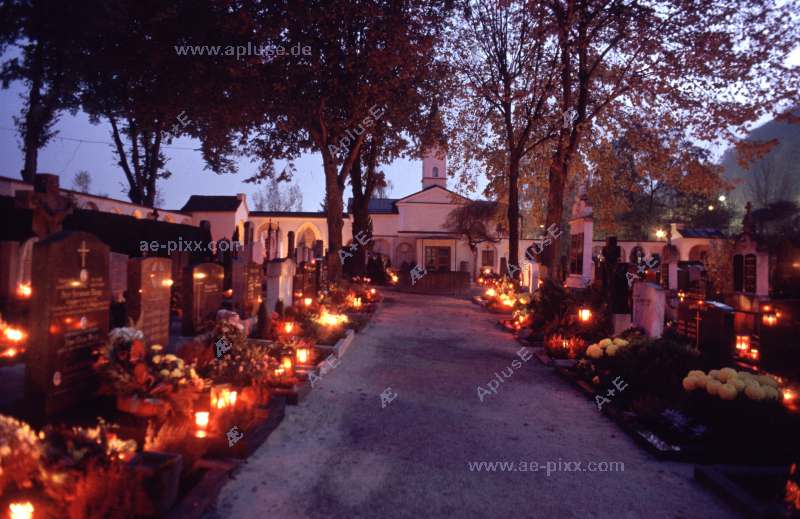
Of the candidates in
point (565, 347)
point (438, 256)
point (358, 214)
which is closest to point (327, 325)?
point (565, 347)

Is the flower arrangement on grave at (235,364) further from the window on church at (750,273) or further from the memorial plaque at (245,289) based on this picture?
the window on church at (750,273)

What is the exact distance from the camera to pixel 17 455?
3.42 meters

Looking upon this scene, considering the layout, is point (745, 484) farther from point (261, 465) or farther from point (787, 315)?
point (261, 465)

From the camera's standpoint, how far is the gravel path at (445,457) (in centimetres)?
407

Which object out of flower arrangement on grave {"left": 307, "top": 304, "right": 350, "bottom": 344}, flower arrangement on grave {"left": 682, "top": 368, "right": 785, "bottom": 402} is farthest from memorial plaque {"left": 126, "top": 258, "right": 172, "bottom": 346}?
flower arrangement on grave {"left": 682, "top": 368, "right": 785, "bottom": 402}

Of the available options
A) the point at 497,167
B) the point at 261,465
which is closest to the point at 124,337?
the point at 261,465

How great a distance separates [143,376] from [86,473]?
145 centimetres

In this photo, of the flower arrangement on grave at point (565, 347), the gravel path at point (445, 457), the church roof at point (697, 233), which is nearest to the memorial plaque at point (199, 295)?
the gravel path at point (445, 457)

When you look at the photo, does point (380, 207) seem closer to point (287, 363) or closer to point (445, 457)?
point (287, 363)

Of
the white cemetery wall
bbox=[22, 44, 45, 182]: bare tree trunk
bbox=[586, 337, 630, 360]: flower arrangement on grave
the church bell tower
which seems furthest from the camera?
the church bell tower

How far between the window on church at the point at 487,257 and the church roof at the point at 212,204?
854 inches

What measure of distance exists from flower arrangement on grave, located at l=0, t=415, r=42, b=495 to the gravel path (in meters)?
1.28

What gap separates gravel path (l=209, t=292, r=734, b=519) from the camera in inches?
160

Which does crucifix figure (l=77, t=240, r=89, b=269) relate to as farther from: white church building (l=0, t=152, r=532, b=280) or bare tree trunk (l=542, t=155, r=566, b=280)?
white church building (l=0, t=152, r=532, b=280)
